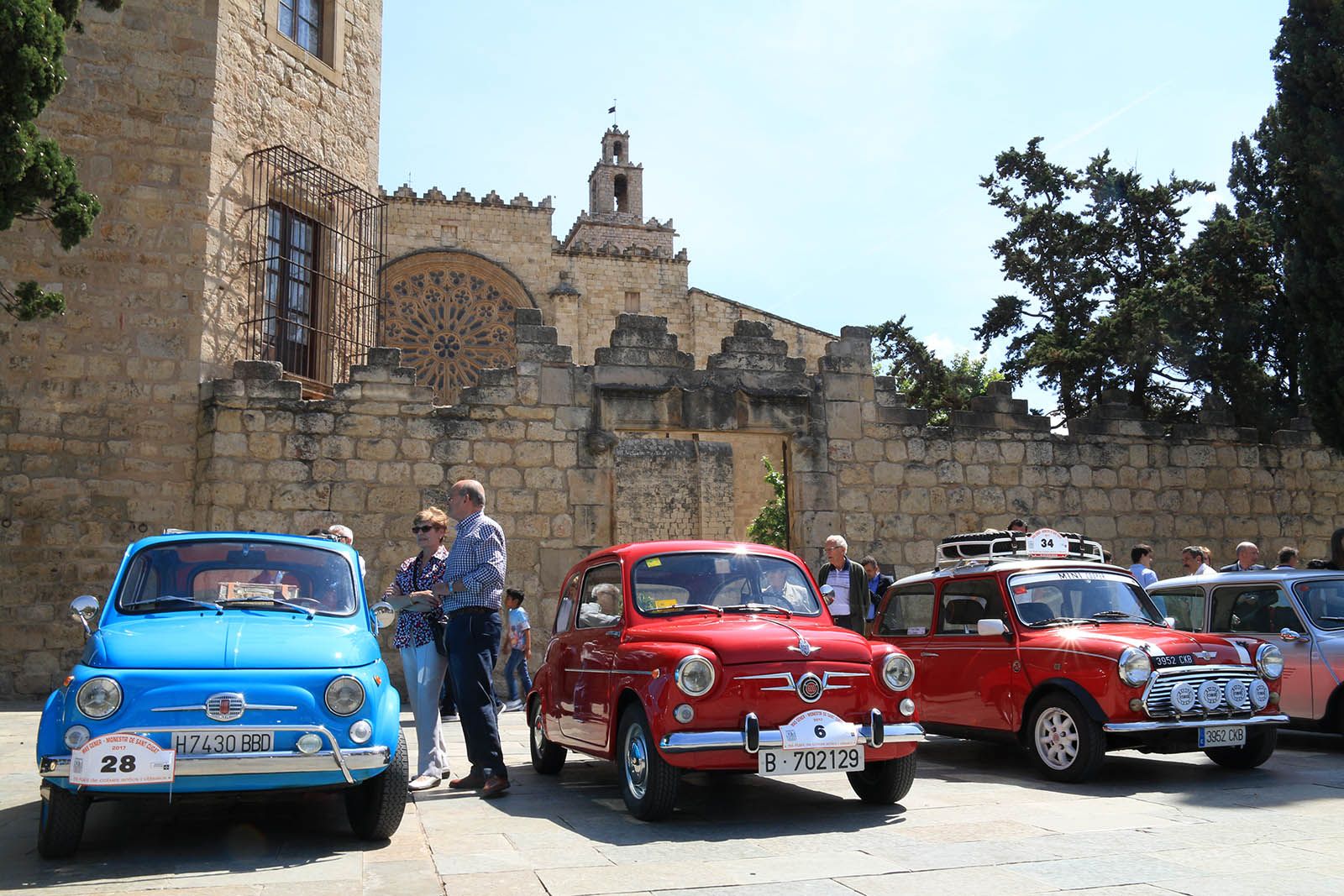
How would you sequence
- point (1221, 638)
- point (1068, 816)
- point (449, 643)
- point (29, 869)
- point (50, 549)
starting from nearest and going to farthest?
point (29, 869) → point (1068, 816) → point (449, 643) → point (1221, 638) → point (50, 549)

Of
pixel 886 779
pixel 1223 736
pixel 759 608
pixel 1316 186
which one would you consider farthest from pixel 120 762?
pixel 1316 186

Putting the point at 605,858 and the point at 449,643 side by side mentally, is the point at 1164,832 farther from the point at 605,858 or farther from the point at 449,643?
the point at 449,643

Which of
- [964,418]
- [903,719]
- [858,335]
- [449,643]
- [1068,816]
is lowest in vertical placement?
[1068,816]

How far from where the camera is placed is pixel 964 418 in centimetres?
1477

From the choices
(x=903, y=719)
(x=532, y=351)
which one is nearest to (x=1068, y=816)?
(x=903, y=719)

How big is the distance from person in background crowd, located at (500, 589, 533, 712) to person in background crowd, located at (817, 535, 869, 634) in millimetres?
3379

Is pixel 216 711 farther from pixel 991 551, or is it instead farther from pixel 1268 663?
pixel 1268 663

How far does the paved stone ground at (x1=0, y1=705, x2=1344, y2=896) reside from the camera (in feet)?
15.1

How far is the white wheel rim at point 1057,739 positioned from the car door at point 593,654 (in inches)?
123

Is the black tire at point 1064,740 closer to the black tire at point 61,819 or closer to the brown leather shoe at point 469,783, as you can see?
the brown leather shoe at point 469,783

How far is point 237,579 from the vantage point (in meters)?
6.21

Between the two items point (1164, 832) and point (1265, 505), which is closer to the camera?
point (1164, 832)

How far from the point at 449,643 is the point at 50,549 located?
731 cm

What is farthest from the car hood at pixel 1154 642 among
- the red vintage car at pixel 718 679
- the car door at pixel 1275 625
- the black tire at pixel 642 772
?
the black tire at pixel 642 772
